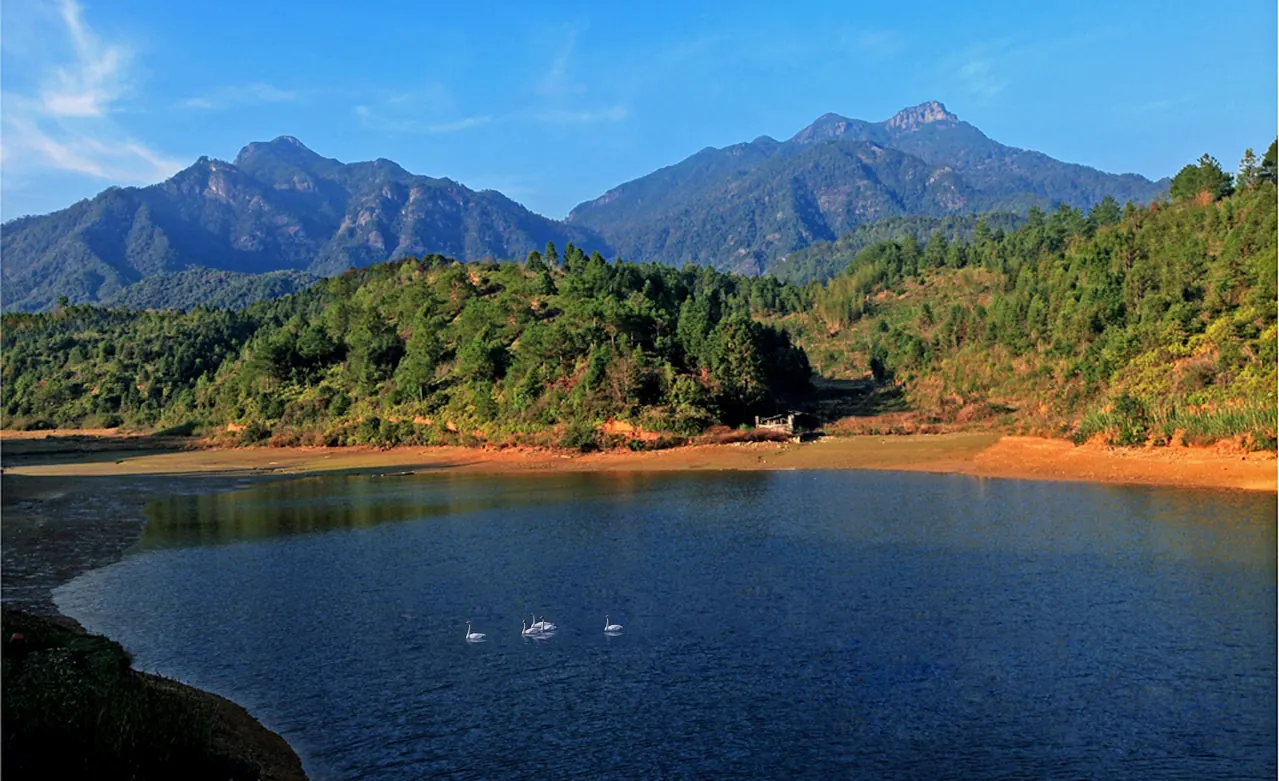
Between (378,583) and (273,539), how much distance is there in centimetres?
1125

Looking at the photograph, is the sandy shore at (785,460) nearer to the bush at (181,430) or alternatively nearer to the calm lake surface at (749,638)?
the calm lake surface at (749,638)

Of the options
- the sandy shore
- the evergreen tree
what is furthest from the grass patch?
the evergreen tree

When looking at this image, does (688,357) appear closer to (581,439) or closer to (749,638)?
(581,439)

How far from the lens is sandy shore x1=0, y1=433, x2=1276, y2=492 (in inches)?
1746

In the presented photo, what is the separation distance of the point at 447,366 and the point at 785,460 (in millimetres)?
38729

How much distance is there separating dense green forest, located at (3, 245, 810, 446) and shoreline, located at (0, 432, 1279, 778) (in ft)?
13.3

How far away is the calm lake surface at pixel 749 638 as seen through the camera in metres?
15.8

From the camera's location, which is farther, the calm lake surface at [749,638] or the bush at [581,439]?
the bush at [581,439]

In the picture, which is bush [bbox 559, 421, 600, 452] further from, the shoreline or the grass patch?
the grass patch

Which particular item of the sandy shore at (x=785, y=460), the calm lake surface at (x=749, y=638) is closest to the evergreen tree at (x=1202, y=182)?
the sandy shore at (x=785, y=460)

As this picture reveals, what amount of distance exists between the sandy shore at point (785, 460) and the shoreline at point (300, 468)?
0.10 meters

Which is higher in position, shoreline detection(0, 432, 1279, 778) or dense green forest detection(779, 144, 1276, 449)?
dense green forest detection(779, 144, 1276, 449)

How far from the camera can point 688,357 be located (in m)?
76.7

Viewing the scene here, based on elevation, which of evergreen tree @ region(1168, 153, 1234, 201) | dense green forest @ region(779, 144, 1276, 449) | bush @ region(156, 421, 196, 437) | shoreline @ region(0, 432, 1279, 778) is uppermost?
evergreen tree @ region(1168, 153, 1234, 201)
